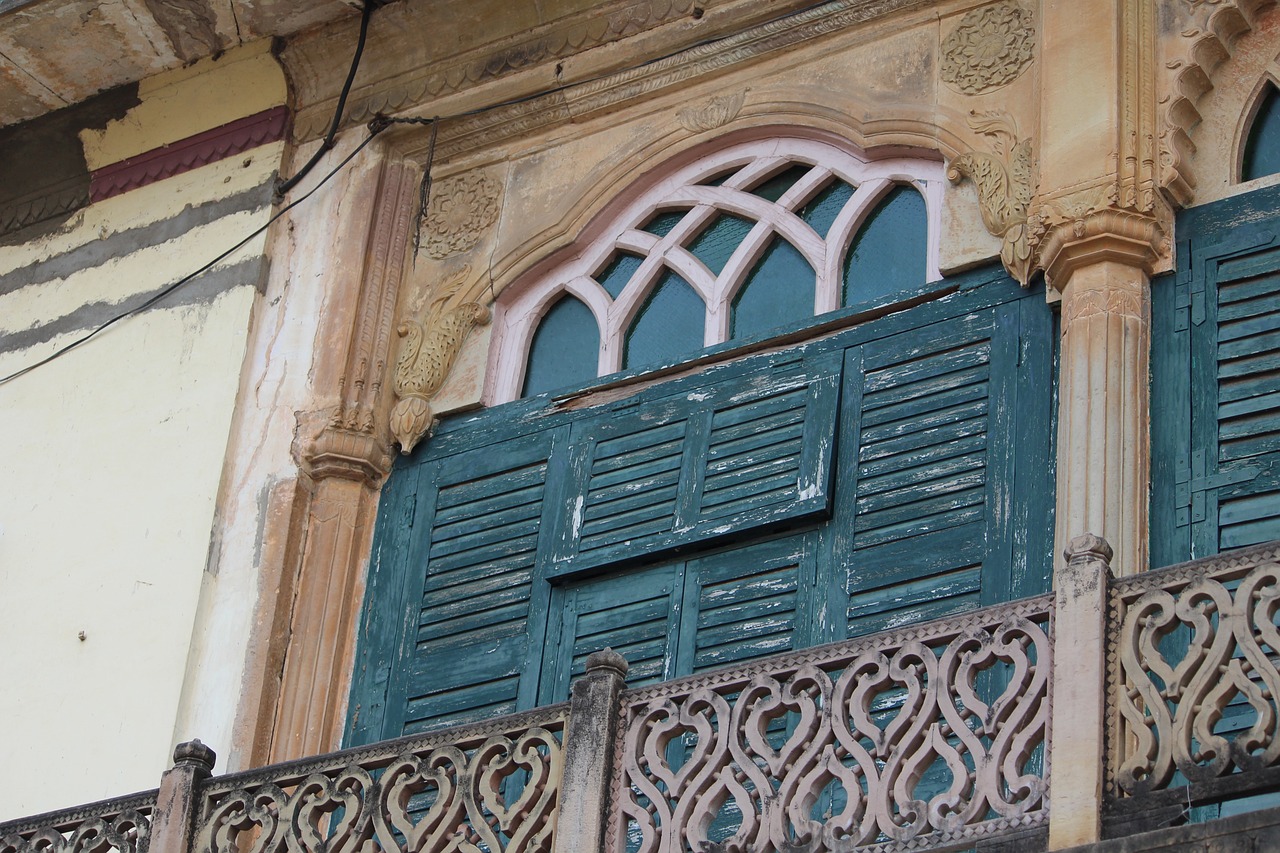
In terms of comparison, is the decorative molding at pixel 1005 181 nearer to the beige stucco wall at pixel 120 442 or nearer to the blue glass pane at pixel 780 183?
the blue glass pane at pixel 780 183

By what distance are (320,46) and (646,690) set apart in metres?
4.82

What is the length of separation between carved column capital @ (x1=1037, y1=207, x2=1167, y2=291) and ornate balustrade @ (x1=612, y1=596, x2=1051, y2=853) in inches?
78.7

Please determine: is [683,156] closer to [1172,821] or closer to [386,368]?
[386,368]

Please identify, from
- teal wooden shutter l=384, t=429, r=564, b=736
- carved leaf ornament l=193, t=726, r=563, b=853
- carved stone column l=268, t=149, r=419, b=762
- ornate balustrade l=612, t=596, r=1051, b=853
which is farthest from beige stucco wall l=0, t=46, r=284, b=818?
ornate balustrade l=612, t=596, r=1051, b=853

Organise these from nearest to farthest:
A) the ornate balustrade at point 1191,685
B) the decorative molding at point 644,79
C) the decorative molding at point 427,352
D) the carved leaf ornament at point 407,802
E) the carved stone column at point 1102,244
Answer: the ornate balustrade at point 1191,685
the carved leaf ornament at point 407,802
the carved stone column at point 1102,244
the decorative molding at point 644,79
the decorative molding at point 427,352

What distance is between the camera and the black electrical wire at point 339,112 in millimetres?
10672

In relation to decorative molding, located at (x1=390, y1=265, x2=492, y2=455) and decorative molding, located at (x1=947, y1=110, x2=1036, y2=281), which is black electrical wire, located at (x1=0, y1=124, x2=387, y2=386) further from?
decorative molding, located at (x1=947, y1=110, x2=1036, y2=281)

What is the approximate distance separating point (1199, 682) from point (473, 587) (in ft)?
12.8

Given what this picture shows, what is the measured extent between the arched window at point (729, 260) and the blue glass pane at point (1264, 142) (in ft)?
3.97

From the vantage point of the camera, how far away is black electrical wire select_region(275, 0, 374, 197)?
35.0 ft

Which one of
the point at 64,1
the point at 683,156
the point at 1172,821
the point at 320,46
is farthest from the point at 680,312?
the point at 1172,821

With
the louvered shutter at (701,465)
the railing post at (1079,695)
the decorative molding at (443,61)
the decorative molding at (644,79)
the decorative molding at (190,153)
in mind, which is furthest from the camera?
the decorative molding at (190,153)

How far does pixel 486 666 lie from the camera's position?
9.20 meters

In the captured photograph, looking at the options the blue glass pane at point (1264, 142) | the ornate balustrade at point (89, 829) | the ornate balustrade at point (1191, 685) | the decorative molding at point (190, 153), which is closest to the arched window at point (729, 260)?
the blue glass pane at point (1264, 142)
